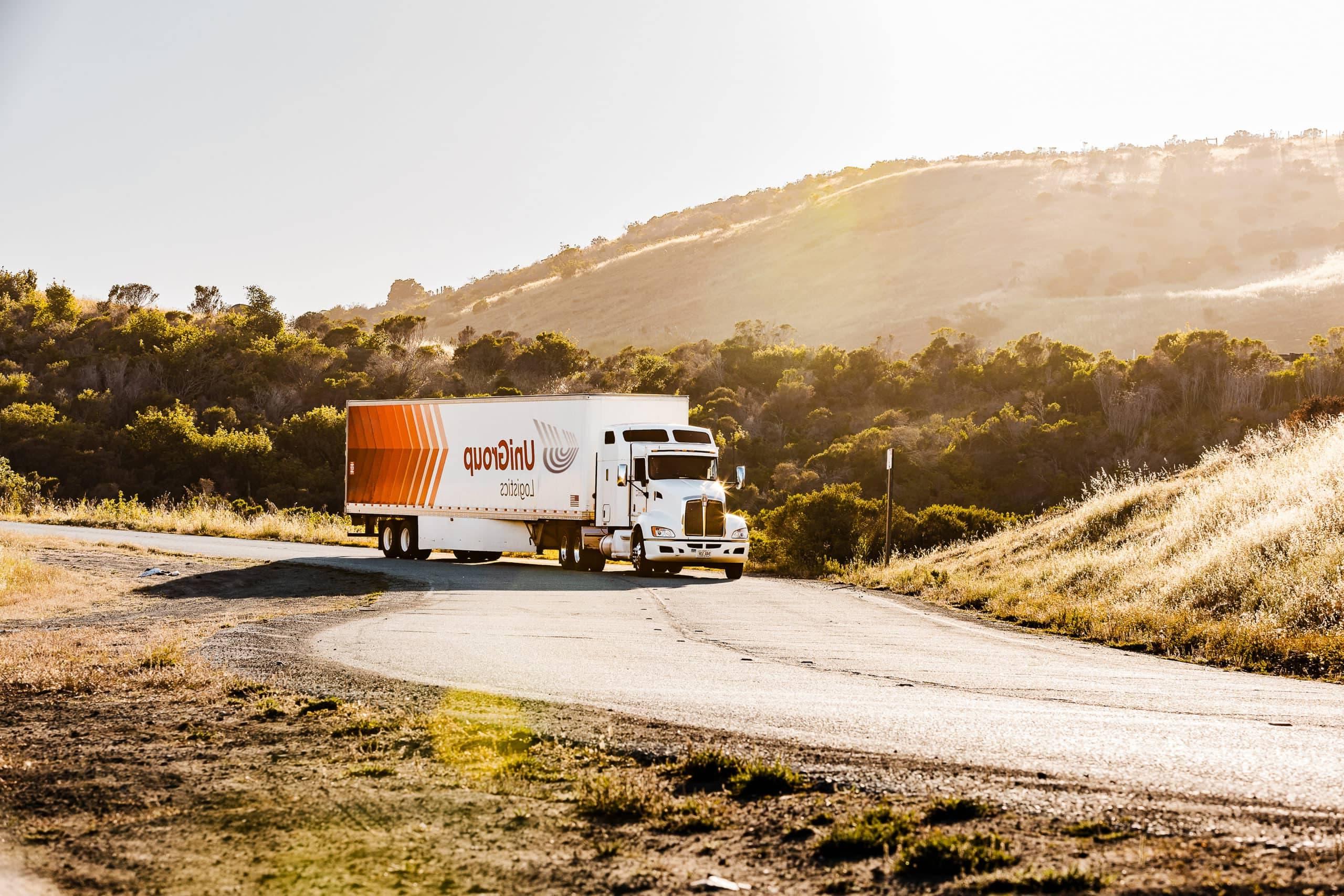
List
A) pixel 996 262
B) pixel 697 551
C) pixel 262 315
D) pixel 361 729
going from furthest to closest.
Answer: pixel 996 262 → pixel 262 315 → pixel 697 551 → pixel 361 729

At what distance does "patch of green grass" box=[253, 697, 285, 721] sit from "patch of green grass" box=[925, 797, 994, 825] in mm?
5064

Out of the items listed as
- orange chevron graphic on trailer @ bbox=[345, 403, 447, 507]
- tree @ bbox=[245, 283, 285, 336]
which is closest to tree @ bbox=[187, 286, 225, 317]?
tree @ bbox=[245, 283, 285, 336]

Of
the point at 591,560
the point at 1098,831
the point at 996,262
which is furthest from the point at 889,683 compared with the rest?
the point at 996,262

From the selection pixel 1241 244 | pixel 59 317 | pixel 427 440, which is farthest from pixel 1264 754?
pixel 1241 244

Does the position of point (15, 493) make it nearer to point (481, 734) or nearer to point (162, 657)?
point (162, 657)

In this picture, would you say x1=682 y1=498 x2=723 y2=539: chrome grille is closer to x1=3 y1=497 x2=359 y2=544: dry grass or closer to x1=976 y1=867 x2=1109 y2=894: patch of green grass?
x1=3 y1=497 x2=359 y2=544: dry grass

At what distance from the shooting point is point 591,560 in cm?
2973

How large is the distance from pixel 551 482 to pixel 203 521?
51.3 ft

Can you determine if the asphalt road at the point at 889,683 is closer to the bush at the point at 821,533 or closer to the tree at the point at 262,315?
the bush at the point at 821,533

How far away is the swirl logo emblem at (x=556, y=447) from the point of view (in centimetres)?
2939

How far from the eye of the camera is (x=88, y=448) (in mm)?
55094

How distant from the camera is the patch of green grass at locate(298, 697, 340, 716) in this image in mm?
9781

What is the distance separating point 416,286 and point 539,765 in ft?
553

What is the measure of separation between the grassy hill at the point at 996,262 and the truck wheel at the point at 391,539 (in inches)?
2550
